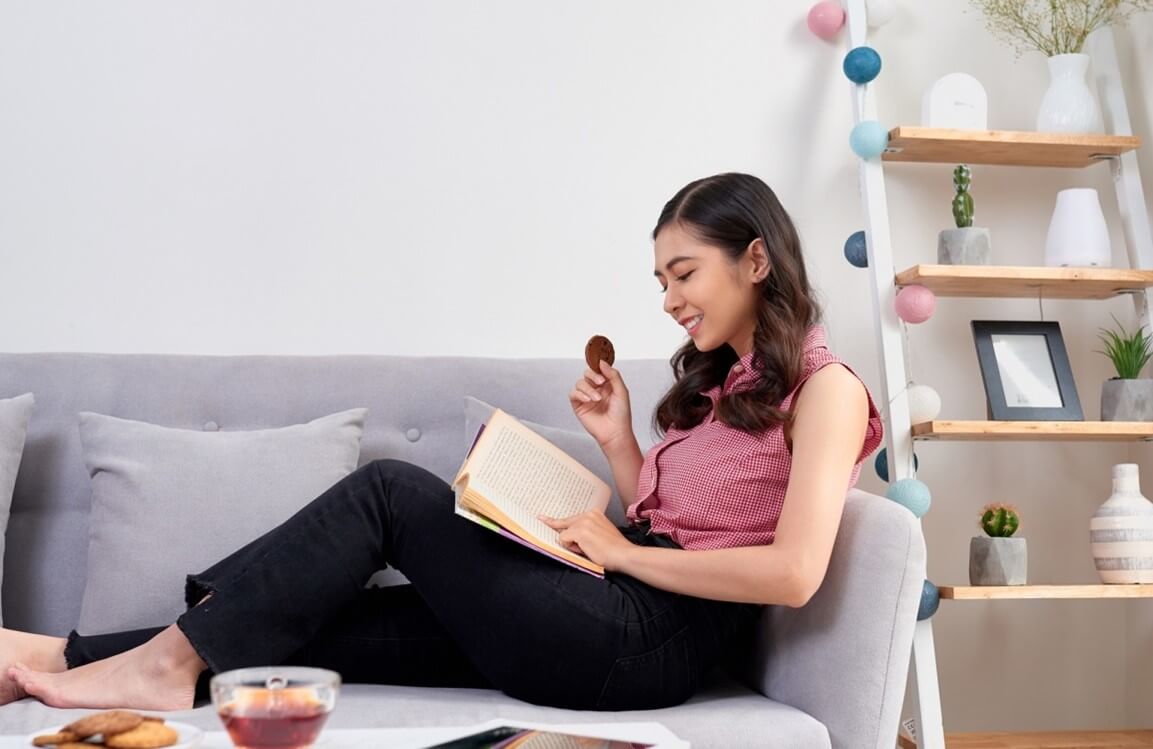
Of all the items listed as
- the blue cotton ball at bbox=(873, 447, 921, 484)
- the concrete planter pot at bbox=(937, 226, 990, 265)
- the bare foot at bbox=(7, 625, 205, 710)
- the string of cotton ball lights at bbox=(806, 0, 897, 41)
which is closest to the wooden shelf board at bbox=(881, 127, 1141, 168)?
the concrete planter pot at bbox=(937, 226, 990, 265)

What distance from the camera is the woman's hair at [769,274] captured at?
1.58m

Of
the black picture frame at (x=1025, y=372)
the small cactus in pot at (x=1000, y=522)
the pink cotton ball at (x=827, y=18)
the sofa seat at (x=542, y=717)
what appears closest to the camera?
the sofa seat at (x=542, y=717)

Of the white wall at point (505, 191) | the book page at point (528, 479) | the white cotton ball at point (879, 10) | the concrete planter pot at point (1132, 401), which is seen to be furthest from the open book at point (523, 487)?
the white cotton ball at point (879, 10)

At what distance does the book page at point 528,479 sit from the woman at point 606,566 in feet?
0.16

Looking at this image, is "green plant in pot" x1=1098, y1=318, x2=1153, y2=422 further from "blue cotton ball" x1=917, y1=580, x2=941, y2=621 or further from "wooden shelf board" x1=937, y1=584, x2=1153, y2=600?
"blue cotton ball" x1=917, y1=580, x2=941, y2=621

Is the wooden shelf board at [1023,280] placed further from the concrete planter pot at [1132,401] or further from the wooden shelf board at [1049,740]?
the wooden shelf board at [1049,740]

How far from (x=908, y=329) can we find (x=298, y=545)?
5.01ft

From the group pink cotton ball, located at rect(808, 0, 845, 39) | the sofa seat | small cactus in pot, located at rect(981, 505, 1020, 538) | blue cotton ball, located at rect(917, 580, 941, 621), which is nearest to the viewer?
the sofa seat

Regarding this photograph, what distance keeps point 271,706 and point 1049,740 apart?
2019 millimetres

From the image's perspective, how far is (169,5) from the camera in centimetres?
227

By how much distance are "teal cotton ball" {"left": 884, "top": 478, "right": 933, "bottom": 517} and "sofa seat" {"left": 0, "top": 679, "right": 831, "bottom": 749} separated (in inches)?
30.8

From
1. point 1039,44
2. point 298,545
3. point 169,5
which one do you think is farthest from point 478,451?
point 1039,44

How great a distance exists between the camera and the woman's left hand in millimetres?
1506

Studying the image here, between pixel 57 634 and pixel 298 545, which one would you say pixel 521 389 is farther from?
pixel 57 634
